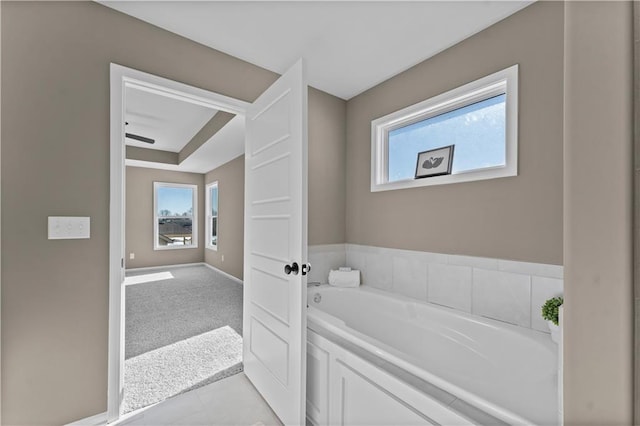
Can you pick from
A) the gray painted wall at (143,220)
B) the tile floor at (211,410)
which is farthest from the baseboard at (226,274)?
the tile floor at (211,410)

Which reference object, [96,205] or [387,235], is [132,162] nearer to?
[96,205]

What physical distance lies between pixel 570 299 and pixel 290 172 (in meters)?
Result: 1.36

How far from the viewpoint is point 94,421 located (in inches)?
63.0

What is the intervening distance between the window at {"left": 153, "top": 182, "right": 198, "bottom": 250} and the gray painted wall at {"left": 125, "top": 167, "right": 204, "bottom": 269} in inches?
4.5

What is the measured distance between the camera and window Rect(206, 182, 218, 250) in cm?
631

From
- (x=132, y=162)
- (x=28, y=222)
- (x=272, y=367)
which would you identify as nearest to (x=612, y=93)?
(x=272, y=367)

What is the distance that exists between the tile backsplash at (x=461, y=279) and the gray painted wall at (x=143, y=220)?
5.07m

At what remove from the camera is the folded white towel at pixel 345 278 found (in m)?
2.62

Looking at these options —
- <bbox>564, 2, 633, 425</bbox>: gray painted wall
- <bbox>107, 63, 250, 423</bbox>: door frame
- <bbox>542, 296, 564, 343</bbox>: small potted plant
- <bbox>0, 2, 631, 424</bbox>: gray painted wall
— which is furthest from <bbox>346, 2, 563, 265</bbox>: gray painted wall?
<bbox>107, 63, 250, 423</bbox>: door frame

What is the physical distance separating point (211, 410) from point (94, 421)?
2.13 ft

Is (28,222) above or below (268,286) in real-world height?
above

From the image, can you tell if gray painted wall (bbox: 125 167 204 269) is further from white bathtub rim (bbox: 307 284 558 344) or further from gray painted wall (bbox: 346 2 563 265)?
gray painted wall (bbox: 346 2 563 265)

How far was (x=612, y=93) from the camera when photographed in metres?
0.33

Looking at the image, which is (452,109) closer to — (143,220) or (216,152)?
(216,152)
